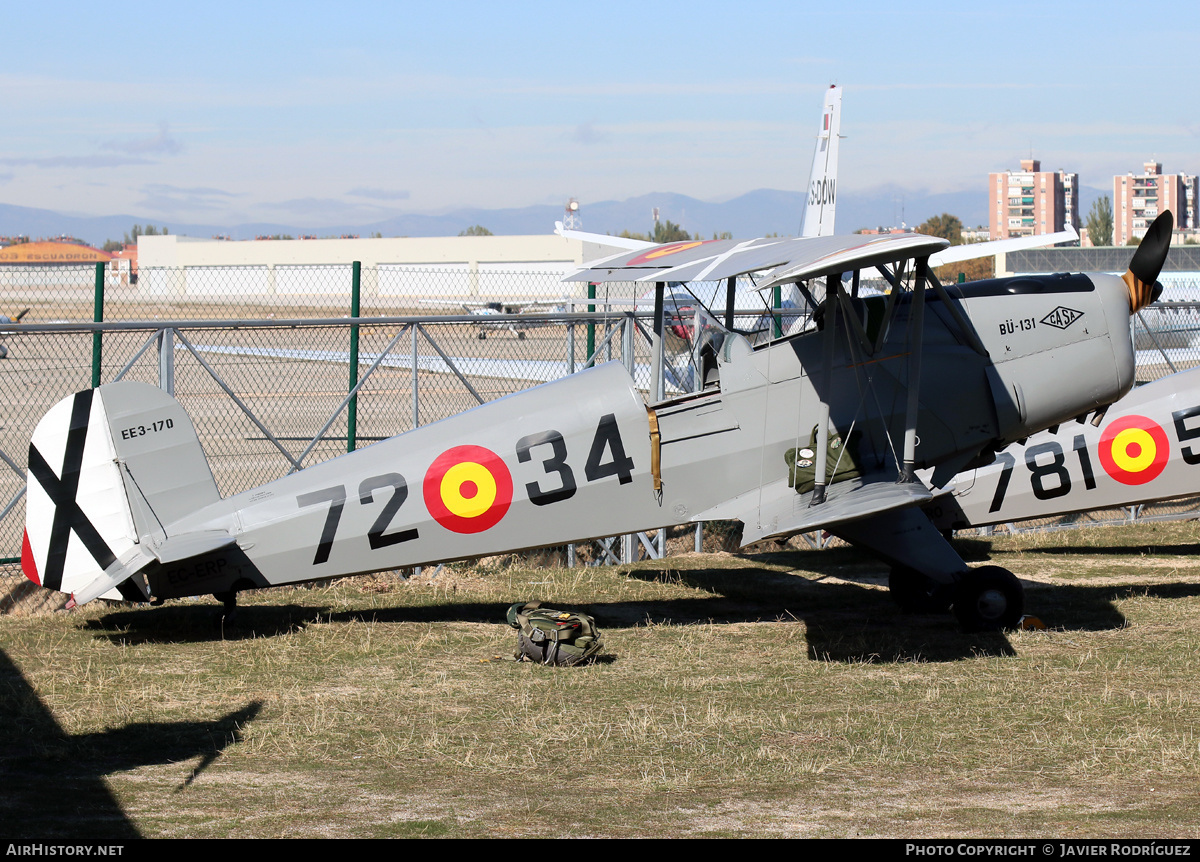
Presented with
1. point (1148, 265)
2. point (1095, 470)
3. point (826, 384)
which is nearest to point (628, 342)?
point (826, 384)

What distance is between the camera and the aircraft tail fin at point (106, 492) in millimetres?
7750

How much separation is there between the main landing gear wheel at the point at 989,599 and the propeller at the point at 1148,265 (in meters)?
2.21

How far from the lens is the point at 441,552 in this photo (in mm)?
8305

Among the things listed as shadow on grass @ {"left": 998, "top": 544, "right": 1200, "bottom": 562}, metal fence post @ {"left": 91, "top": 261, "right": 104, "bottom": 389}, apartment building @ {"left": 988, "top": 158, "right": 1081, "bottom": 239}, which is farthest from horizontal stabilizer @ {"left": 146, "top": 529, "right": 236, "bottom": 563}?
apartment building @ {"left": 988, "top": 158, "right": 1081, "bottom": 239}

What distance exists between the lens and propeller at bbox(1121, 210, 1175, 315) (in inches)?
329

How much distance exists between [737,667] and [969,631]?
1.95 meters

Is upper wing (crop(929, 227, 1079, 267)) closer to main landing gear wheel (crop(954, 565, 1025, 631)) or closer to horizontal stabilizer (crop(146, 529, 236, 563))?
main landing gear wheel (crop(954, 565, 1025, 631))

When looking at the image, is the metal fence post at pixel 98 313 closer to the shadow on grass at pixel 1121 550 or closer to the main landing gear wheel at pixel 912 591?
the main landing gear wheel at pixel 912 591

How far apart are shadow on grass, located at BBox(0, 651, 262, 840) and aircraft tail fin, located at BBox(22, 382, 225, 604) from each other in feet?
3.14

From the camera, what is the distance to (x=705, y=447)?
849cm

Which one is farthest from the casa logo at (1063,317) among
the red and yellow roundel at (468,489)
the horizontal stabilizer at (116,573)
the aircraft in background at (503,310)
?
the horizontal stabilizer at (116,573)

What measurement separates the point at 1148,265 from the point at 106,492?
7462mm

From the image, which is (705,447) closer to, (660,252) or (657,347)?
(657,347)

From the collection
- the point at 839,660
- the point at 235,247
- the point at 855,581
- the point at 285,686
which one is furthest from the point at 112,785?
the point at 235,247
